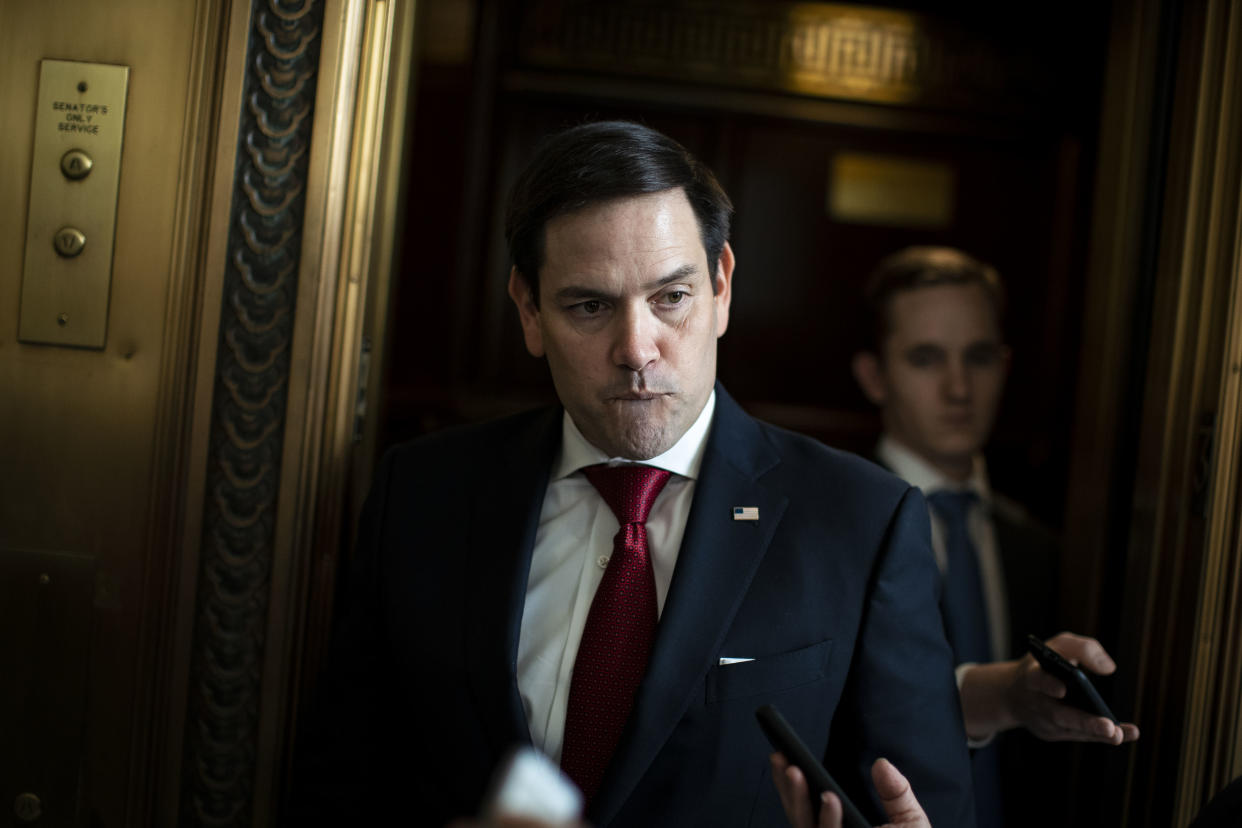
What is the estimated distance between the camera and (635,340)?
66.3 inches

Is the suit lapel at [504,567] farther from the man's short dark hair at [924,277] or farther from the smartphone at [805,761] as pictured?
the man's short dark hair at [924,277]

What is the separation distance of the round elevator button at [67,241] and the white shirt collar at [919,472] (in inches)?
74.5

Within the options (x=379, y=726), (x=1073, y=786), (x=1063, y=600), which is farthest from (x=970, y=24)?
(x=379, y=726)

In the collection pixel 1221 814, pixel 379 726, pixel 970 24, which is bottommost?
pixel 379 726

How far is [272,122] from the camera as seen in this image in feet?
6.28

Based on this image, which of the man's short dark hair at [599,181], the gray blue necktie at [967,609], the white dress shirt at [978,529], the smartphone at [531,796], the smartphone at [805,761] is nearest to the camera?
the smartphone at [531,796]

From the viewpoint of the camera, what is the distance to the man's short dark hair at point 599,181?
1729 millimetres

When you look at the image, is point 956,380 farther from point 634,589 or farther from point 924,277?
point 634,589

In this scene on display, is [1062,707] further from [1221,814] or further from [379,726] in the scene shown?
[379,726]

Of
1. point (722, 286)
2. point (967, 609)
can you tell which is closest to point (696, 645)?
point (722, 286)

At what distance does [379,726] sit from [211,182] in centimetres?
96

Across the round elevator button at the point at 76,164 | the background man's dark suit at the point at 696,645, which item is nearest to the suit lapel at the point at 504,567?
the background man's dark suit at the point at 696,645

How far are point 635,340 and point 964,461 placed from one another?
1.47 metres

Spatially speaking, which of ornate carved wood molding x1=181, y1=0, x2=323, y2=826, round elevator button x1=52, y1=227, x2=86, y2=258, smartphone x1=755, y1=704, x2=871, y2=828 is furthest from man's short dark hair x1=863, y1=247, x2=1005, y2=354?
round elevator button x1=52, y1=227, x2=86, y2=258
